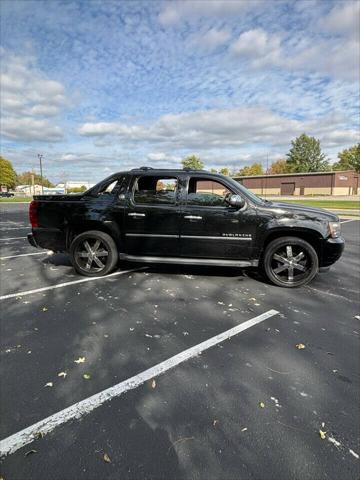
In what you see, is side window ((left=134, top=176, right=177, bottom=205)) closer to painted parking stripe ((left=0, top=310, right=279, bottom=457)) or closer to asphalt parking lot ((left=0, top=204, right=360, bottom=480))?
asphalt parking lot ((left=0, top=204, right=360, bottom=480))

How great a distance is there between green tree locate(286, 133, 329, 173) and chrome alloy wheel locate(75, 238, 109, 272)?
8920 cm

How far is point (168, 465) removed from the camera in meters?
1.85

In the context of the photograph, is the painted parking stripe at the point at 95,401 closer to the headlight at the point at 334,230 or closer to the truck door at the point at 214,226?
the truck door at the point at 214,226

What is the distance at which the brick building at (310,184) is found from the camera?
59094 mm

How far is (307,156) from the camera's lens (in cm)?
8650

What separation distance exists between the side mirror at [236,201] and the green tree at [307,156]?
291 feet

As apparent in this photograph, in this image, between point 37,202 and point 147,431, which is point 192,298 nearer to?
point 147,431

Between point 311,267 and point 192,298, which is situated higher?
point 311,267

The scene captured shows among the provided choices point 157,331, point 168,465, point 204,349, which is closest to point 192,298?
point 157,331

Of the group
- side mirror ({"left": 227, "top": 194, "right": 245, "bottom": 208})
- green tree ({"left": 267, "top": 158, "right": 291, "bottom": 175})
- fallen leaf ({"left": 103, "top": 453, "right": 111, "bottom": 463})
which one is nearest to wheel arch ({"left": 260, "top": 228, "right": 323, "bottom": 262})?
side mirror ({"left": 227, "top": 194, "right": 245, "bottom": 208})

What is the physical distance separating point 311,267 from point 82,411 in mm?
4132

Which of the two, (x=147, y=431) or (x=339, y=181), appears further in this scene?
(x=339, y=181)

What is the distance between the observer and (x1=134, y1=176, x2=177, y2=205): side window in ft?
18.1

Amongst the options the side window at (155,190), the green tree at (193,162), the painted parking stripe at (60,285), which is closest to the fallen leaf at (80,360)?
the painted parking stripe at (60,285)
